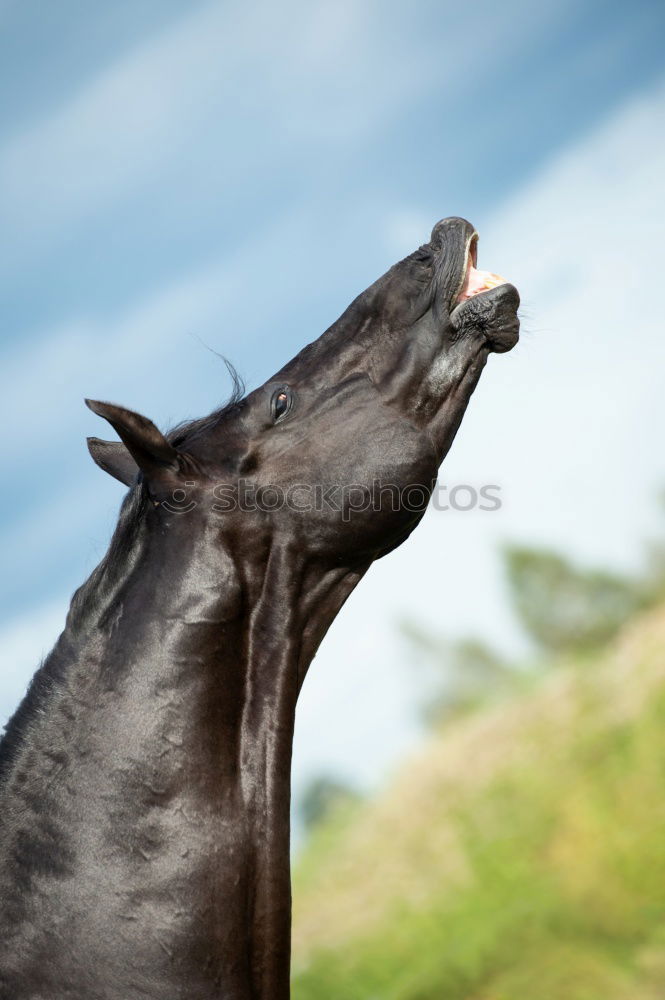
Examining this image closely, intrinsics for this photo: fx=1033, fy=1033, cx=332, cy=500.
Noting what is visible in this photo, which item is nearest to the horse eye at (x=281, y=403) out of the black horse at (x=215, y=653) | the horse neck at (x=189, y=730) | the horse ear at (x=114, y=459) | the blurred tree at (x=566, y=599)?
the black horse at (x=215, y=653)

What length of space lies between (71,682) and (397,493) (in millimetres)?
1390

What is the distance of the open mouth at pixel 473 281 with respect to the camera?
4172 millimetres

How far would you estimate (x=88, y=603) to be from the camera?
12.3 feet

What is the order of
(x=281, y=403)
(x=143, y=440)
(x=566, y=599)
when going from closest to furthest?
(x=143, y=440) → (x=281, y=403) → (x=566, y=599)

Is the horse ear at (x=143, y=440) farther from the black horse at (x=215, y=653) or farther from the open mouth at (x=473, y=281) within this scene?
the open mouth at (x=473, y=281)

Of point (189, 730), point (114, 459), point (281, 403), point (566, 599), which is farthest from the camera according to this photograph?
point (566, 599)

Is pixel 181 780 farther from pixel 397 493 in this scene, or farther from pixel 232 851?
pixel 397 493

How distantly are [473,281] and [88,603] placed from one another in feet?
6.53

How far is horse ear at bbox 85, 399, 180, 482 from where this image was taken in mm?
3410

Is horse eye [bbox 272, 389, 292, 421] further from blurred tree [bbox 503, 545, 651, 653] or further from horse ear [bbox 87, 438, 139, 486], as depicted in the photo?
blurred tree [bbox 503, 545, 651, 653]

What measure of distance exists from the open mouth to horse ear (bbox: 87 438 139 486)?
156 centimetres

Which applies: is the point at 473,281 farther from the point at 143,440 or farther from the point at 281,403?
the point at 143,440

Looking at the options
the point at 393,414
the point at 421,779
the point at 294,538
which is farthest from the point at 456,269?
the point at 421,779

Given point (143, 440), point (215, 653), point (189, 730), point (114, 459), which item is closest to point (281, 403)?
point (143, 440)
